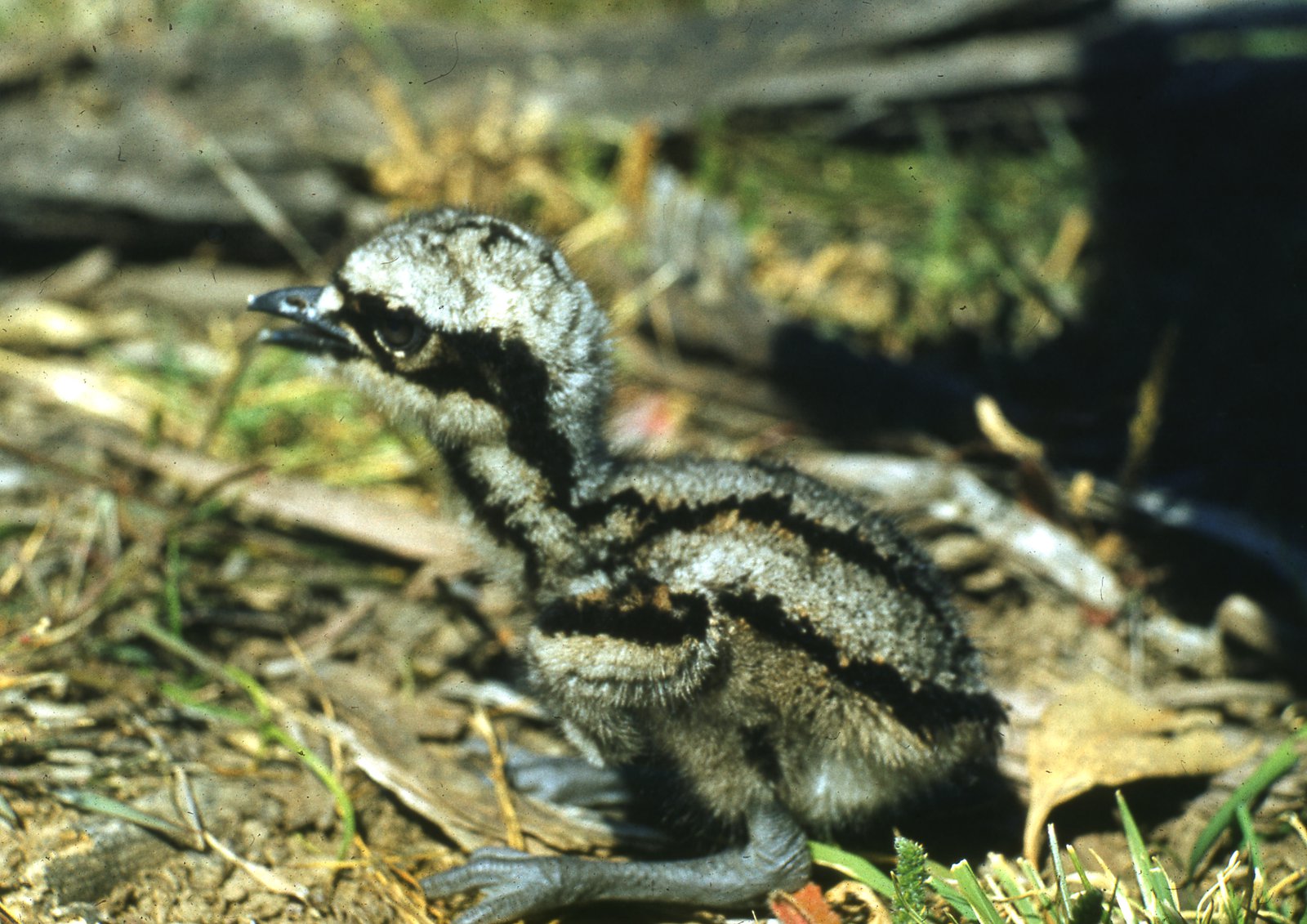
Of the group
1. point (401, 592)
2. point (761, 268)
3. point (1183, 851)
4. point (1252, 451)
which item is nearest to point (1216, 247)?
point (1252, 451)

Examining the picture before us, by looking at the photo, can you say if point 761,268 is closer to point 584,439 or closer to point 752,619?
point 584,439

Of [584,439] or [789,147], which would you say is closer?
[584,439]

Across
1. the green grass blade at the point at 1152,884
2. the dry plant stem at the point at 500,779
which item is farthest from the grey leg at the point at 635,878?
the green grass blade at the point at 1152,884

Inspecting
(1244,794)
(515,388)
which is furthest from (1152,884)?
(515,388)

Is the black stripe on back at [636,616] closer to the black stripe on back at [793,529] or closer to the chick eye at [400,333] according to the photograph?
the black stripe on back at [793,529]

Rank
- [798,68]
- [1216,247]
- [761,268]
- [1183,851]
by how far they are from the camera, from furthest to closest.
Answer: [798,68] < [761,268] < [1216,247] < [1183,851]

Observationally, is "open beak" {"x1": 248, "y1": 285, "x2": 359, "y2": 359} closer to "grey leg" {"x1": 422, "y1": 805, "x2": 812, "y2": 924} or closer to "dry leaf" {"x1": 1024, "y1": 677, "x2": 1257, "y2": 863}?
"grey leg" {"x1": 422, "y1": 805, "x2": 812, "y2": 924}

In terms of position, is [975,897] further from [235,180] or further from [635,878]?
[235,180]

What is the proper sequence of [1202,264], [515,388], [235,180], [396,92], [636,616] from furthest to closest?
[396,92], [235,180], [1202,264], [515,388], [636,616]
